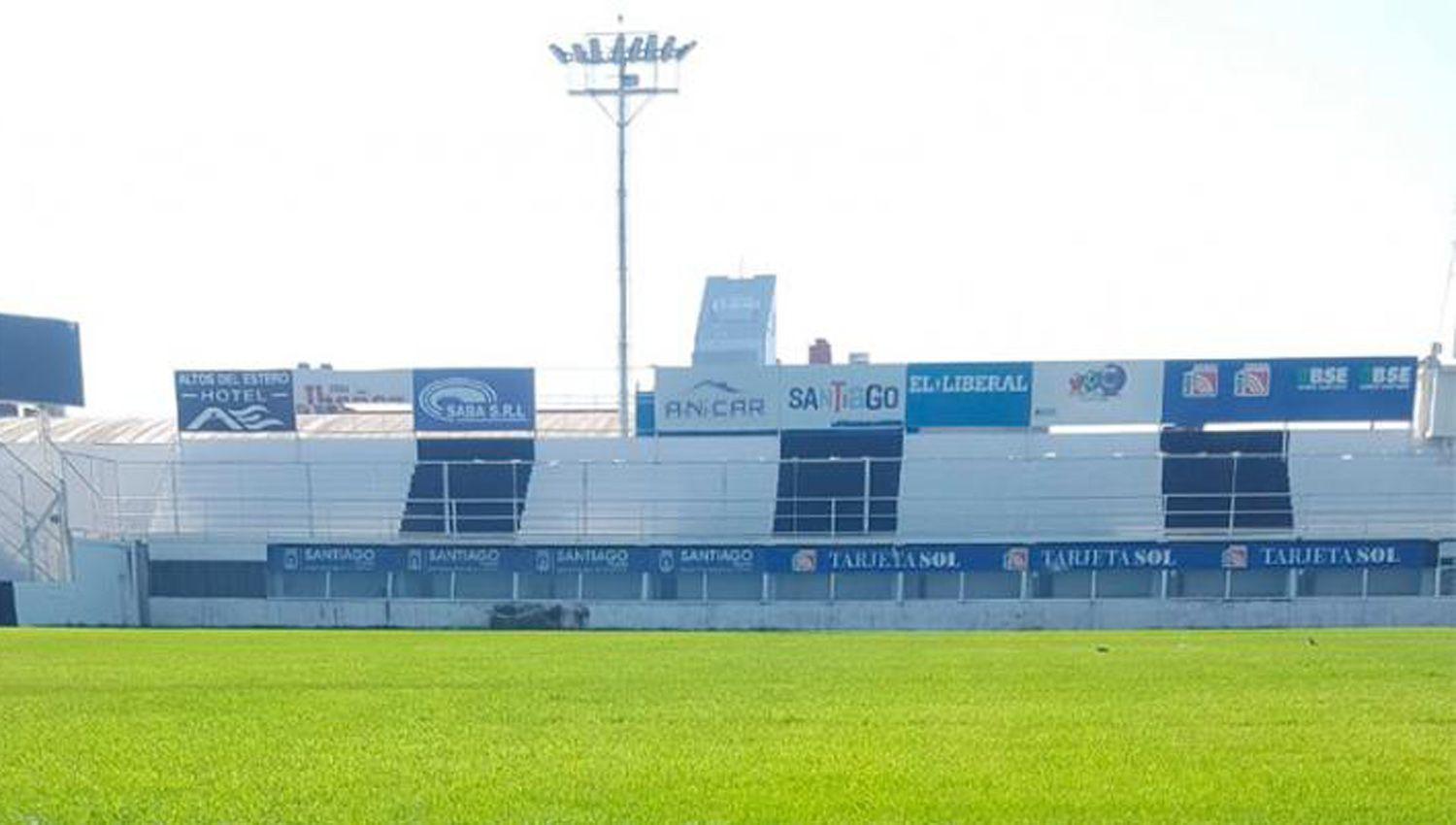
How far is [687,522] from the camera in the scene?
1117 inches

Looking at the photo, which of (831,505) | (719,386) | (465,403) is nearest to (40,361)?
(465,403)

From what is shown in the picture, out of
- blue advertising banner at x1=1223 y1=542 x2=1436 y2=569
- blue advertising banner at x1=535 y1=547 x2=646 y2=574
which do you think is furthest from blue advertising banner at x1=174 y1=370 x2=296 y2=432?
blue advertising banner at x1=1223 y1=542 x2=1436 y2=569

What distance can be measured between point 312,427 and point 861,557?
1947 cm

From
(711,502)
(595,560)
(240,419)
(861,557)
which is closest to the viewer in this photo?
(861,557)

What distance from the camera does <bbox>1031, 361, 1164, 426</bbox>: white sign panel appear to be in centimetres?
2817

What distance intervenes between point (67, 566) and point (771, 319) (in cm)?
2235

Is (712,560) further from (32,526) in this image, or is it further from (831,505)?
(32,526)

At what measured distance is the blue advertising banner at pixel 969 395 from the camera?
93.0 feet

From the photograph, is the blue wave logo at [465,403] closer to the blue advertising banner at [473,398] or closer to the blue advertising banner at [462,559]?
the blue advertising banner at [473,398]

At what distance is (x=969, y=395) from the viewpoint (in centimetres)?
2850

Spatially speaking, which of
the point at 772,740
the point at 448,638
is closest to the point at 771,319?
the point at 448,638

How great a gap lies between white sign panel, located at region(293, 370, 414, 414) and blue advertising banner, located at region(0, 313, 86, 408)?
221 inches

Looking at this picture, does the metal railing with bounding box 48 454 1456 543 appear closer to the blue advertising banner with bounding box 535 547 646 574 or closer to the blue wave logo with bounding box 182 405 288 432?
the blue advertising banner with bounding box 535 547 646 574

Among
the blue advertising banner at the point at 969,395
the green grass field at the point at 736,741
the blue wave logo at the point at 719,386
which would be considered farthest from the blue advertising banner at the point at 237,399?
the green grass field at the point at 736,741
